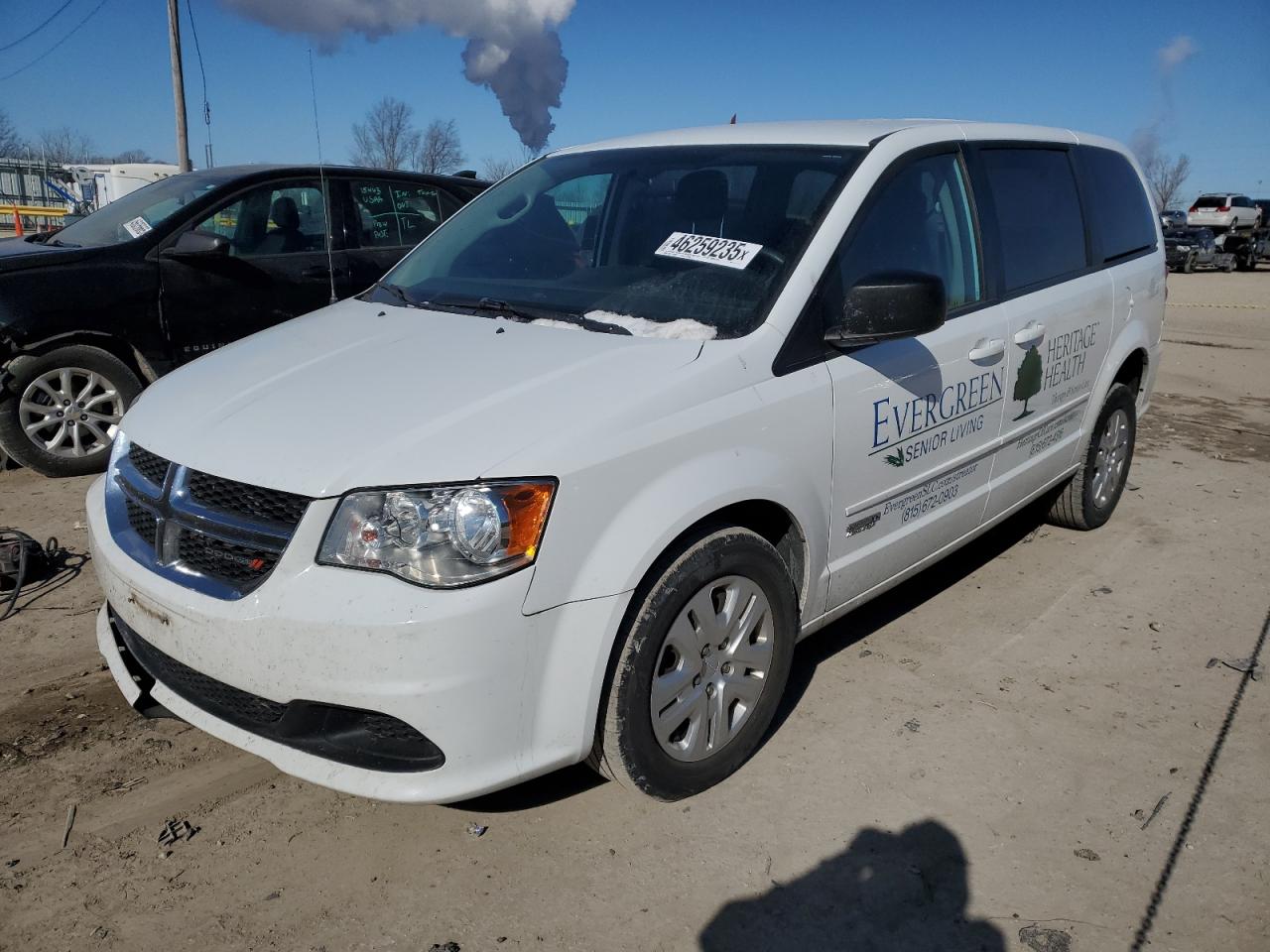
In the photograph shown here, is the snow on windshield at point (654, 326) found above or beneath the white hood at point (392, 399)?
above

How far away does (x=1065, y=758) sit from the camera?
3.10 metres

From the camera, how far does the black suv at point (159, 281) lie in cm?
553

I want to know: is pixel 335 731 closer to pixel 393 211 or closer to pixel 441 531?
pixel 441 531

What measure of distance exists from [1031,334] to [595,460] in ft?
7.49

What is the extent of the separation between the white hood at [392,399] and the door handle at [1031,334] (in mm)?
1676

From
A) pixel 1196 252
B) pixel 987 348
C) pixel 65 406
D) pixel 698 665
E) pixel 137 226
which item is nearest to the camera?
pixel 698 665

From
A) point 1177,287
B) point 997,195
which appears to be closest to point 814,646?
point 997,195

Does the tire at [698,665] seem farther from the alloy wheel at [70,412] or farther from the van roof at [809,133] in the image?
the alloy wheel at [70,412]

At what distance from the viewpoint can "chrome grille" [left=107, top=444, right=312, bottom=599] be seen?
2.32 metres

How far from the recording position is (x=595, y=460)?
2330 mm

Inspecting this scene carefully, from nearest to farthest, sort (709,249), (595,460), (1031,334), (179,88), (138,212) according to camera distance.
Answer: (595,460)
(709,249)
(1031,334)
(138,212)
(179,88)

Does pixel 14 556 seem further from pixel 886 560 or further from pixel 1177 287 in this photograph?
pixel 1177 287

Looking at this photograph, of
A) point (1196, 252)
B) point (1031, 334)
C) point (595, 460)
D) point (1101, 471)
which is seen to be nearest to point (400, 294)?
point (595, 460)

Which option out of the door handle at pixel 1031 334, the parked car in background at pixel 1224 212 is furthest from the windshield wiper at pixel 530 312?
the parked car in background at pixel 1224 212
